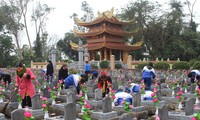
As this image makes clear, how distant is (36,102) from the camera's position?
814cm

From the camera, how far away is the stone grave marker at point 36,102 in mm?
8070

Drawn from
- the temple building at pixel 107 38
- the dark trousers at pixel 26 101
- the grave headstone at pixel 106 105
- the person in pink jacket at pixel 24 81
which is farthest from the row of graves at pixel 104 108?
the temple building at pixel 107 38

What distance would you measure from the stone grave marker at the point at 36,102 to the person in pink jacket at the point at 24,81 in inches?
14.2

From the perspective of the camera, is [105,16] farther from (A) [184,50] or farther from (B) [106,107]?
(B) [106,107]

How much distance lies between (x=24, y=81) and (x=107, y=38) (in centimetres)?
3396

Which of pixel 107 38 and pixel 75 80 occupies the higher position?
pixel 107 38

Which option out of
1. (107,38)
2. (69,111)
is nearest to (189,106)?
(69,111)

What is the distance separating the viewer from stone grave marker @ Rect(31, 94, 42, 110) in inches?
318

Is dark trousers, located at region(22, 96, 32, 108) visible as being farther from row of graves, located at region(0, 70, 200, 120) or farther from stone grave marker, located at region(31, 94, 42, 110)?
stone grave marker, located at region(31, 94, 42, 110)

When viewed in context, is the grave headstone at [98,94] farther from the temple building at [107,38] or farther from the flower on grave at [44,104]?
the temple building at [107,38]

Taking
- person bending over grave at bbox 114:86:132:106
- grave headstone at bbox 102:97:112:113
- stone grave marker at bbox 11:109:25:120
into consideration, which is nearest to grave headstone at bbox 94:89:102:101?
person bending over grave at bbox 114:86:132:106

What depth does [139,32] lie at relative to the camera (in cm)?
4512

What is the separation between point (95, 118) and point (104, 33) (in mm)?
34421

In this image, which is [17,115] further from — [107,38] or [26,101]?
[107,38]
